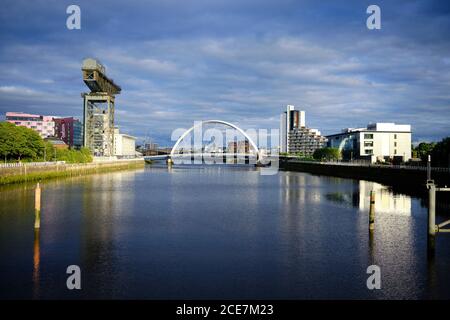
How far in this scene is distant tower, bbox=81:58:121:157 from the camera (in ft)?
271

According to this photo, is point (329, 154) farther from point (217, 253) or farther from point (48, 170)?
point (217, 253)

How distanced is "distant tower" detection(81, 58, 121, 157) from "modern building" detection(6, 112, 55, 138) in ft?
175

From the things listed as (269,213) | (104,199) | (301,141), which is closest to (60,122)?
(301,141)

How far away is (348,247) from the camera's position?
16.5 m

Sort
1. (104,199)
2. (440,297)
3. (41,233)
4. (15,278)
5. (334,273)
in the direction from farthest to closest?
(104,199)
(41,233)
(334,273)
(15,278)
(440,297)

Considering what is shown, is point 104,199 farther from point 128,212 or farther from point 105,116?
point 105,116

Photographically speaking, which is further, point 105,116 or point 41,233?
point 105,116

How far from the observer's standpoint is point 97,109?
3656 inches

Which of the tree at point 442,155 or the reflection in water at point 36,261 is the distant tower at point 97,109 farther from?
the reflection in water at point 36,261

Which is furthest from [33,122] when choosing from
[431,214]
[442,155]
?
[431,214]

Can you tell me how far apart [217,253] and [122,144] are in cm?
14494

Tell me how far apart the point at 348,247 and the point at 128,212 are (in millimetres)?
13766

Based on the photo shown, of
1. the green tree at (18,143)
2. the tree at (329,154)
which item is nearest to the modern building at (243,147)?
the tree at (329,154)

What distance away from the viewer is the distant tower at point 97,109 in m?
82.6
